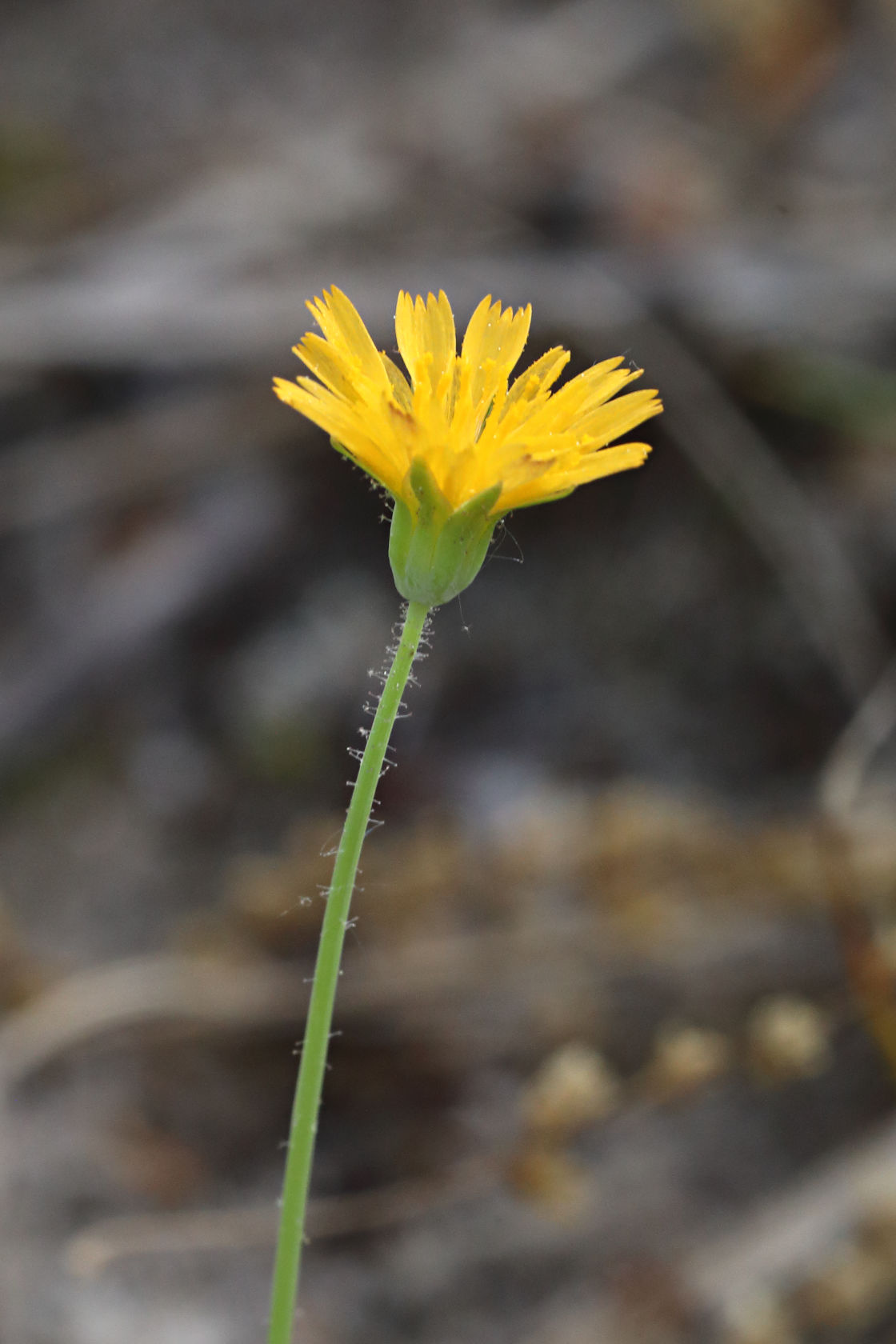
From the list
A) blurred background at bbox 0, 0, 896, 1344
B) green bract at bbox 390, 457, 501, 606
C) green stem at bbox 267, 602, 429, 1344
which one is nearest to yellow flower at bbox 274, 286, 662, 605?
green bract at bbox 390, 457, 501, 606

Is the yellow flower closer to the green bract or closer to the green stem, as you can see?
the green bract

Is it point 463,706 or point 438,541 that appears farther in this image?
point 463,706

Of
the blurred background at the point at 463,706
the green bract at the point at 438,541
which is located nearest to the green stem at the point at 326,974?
the green bract at the point at 438,541

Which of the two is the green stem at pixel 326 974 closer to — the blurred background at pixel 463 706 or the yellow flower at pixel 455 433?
the yellow flower at pixel 455 433

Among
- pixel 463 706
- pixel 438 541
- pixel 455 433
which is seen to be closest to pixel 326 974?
pixel 438 541

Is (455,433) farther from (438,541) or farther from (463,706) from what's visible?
(463,706)
